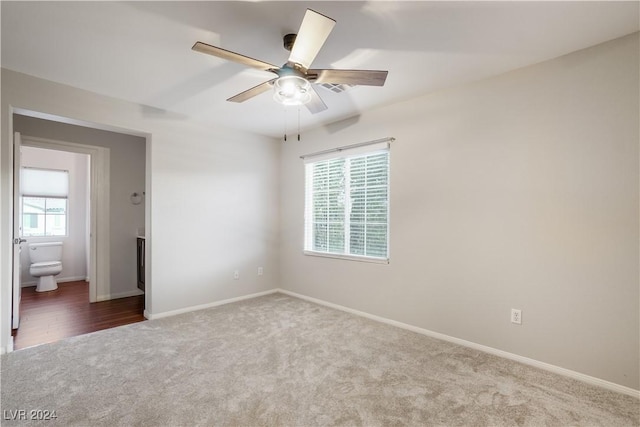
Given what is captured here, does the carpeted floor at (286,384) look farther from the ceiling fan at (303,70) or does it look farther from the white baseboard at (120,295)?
the ceiling fan at (303,70)

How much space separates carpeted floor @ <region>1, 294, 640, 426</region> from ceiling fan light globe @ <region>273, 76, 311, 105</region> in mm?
2056

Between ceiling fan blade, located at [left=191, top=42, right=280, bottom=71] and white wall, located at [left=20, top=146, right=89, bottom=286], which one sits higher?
ceiling fan blade, located at [left=191, top=42, right=280, bottom=71]

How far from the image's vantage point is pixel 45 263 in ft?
16.3

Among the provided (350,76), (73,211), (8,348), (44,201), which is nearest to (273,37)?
(350,76)

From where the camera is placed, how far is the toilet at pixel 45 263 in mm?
4812

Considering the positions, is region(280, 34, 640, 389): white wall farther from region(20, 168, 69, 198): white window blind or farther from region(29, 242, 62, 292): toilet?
region(20, 168, 69, 198): white window blind

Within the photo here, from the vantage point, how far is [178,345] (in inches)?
112

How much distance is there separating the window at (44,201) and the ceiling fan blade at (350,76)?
6.04 meters

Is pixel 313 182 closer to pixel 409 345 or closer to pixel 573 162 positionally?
pixel 409 345

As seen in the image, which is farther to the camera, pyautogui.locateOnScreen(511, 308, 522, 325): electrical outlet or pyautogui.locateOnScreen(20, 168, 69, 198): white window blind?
pyautogui.locateOnScreen(20, 168, 69, 198): white window blind

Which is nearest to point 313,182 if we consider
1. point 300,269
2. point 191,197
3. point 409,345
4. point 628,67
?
point 300,269

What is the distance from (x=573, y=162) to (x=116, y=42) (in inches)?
139

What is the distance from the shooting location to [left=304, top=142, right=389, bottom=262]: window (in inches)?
142

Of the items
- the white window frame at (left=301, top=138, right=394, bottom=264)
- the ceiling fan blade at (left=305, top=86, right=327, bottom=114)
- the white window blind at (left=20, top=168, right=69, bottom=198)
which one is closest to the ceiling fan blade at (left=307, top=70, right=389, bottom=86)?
the ceiling fan blade at (left=305, top=86, right=327, bottom=114)
